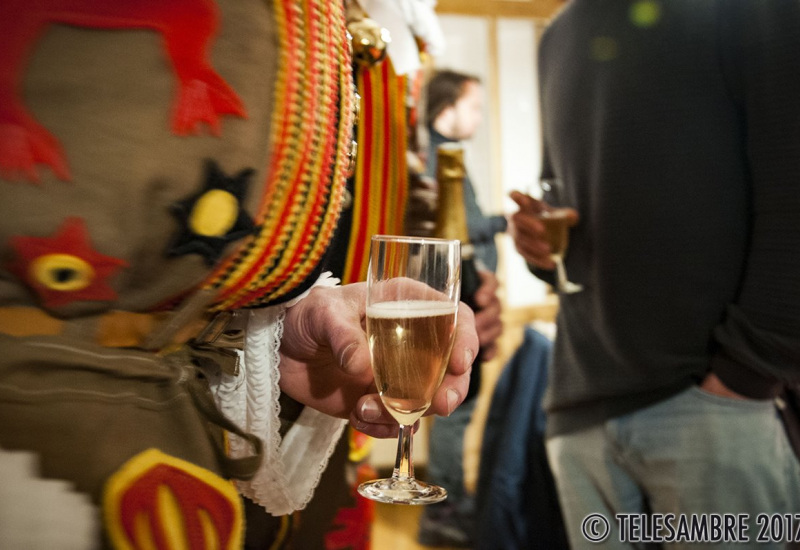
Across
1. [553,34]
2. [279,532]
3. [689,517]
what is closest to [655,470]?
[689,517]

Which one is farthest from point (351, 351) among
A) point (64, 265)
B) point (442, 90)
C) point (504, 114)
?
point (504, 114)

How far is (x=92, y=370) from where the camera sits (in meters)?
0.32

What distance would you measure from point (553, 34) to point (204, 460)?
1.08 m

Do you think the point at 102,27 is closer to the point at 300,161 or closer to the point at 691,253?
the point at 300,161

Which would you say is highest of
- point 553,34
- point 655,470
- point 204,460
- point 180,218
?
point 553,34

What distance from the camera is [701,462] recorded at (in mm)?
923

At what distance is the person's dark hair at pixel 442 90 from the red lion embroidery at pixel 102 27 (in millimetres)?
1937

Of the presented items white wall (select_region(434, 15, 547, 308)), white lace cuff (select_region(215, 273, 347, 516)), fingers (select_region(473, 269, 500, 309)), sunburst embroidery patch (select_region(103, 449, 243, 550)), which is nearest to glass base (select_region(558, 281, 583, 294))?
fingers (select_region(473, 269, 500, 309))

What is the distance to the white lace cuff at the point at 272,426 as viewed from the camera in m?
0.43

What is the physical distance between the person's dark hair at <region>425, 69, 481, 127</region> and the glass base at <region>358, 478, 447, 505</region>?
1877 millimetres

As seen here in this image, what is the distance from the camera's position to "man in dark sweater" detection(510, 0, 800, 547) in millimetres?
838

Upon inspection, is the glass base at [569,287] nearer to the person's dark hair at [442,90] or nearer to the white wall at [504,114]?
the person's dark hair at [442,90]

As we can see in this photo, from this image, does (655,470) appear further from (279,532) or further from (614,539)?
(279,532)

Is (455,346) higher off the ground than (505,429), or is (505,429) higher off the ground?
(455,346)
